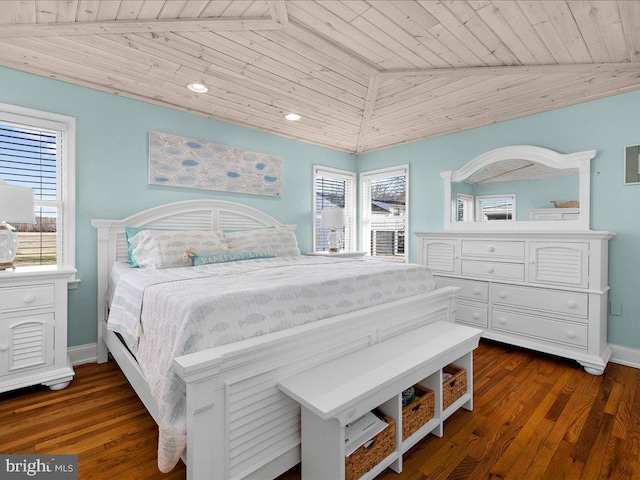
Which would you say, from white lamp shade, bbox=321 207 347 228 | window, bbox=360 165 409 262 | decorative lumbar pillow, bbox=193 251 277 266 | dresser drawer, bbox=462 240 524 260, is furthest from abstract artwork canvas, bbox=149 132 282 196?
dresser drawer, bbox=462 240 524 260

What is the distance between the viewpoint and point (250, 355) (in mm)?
1311

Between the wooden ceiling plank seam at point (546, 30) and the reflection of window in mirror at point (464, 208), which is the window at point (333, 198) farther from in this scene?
the wooden ceiling plank seam at point (546, 30)

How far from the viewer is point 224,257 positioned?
2660 mm

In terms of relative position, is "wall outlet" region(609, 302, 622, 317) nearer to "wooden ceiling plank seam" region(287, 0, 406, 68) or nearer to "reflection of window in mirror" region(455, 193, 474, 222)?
"reflection of window in mirror" region(455, 193, 474, 222)

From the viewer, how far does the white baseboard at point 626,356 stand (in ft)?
8.81

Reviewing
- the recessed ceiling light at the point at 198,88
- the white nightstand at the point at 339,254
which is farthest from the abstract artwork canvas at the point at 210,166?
the white nightstand at the point at 339,254

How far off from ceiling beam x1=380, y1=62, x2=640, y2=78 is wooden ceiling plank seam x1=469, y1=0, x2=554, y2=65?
74 millimetres

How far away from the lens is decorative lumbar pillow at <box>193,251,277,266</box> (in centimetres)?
255

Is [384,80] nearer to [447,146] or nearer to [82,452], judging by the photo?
[447,146]

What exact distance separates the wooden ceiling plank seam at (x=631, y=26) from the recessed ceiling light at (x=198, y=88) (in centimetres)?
277

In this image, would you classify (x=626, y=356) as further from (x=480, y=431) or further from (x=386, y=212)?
(x=386, y=212)

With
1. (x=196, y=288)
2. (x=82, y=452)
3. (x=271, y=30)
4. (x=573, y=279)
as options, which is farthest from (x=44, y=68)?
(x=573, y=279)

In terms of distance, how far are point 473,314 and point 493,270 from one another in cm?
49

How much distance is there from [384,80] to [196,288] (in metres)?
2.20
